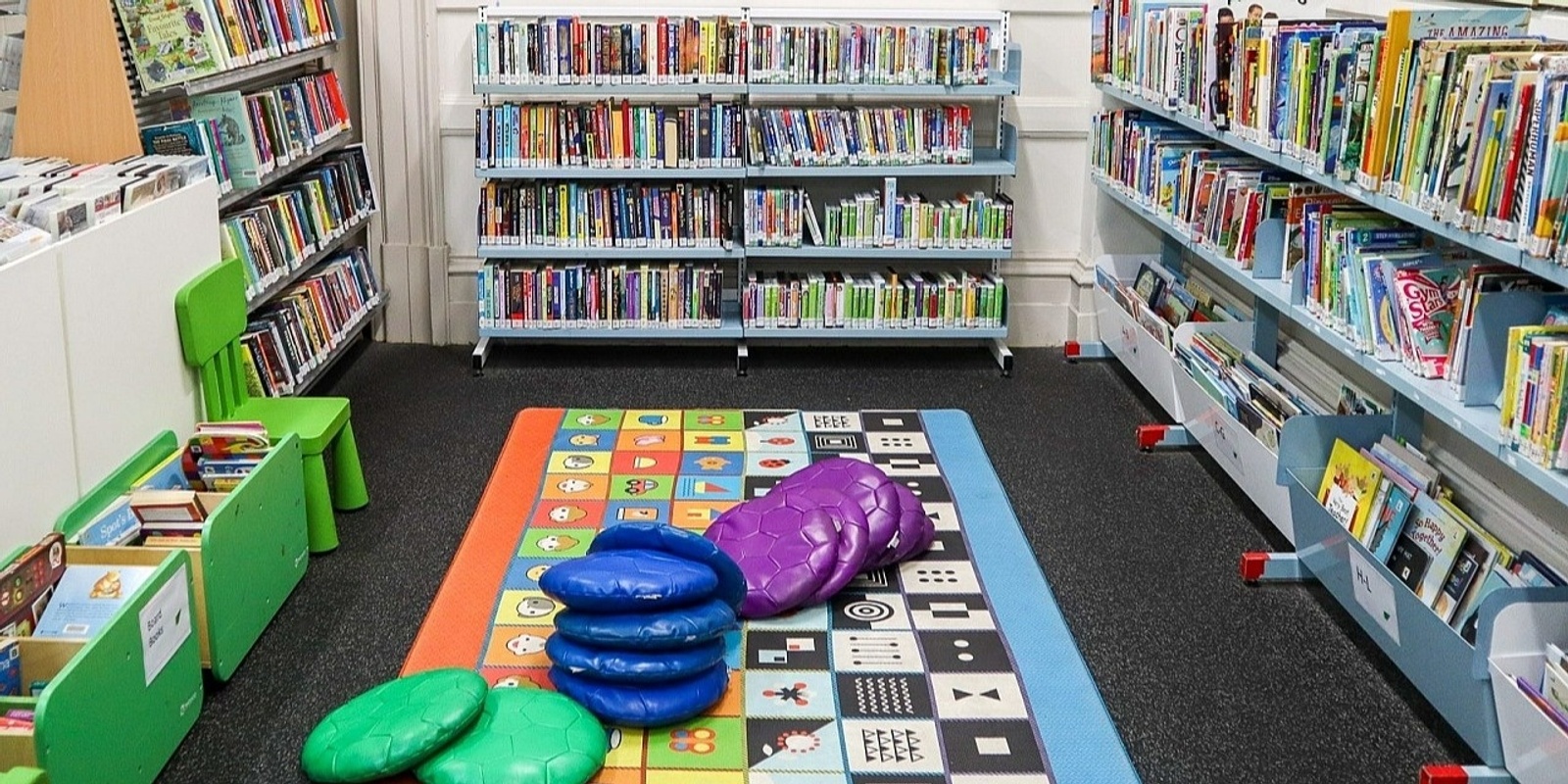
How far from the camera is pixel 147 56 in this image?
4.04m

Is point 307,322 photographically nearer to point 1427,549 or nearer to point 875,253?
point 875,253

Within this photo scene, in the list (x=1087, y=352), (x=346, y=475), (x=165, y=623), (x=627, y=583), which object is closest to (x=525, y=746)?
(x=627, y=583)

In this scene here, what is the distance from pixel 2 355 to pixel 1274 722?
2.66 metres

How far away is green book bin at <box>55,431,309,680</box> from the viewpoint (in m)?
3.16

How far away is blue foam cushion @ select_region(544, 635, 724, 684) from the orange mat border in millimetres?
360

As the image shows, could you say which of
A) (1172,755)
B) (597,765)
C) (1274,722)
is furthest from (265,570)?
(1274,722)

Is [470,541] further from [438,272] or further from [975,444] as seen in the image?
[438,272]

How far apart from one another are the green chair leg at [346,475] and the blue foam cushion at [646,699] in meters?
1.40

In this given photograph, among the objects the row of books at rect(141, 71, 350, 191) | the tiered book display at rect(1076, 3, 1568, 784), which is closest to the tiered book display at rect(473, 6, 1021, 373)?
the row of books at rect(141, 71, 350, 191)

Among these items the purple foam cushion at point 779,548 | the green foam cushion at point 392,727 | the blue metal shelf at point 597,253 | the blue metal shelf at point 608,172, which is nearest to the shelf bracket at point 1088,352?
the blue metal shelf at point 597,253

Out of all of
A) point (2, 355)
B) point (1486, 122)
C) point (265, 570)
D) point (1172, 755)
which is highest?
point (1486, 122)

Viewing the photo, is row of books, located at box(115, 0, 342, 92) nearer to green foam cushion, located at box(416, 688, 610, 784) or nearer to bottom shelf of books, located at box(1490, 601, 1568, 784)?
green foam cushion, located at box(416, 688, 610, 784)

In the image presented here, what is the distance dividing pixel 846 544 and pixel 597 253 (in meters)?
2.30

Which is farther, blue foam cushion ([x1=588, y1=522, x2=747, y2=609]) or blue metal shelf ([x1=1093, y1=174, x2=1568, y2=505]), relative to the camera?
blue foam cushion ([x1=588, y1=522, x2=747, y2=609])
